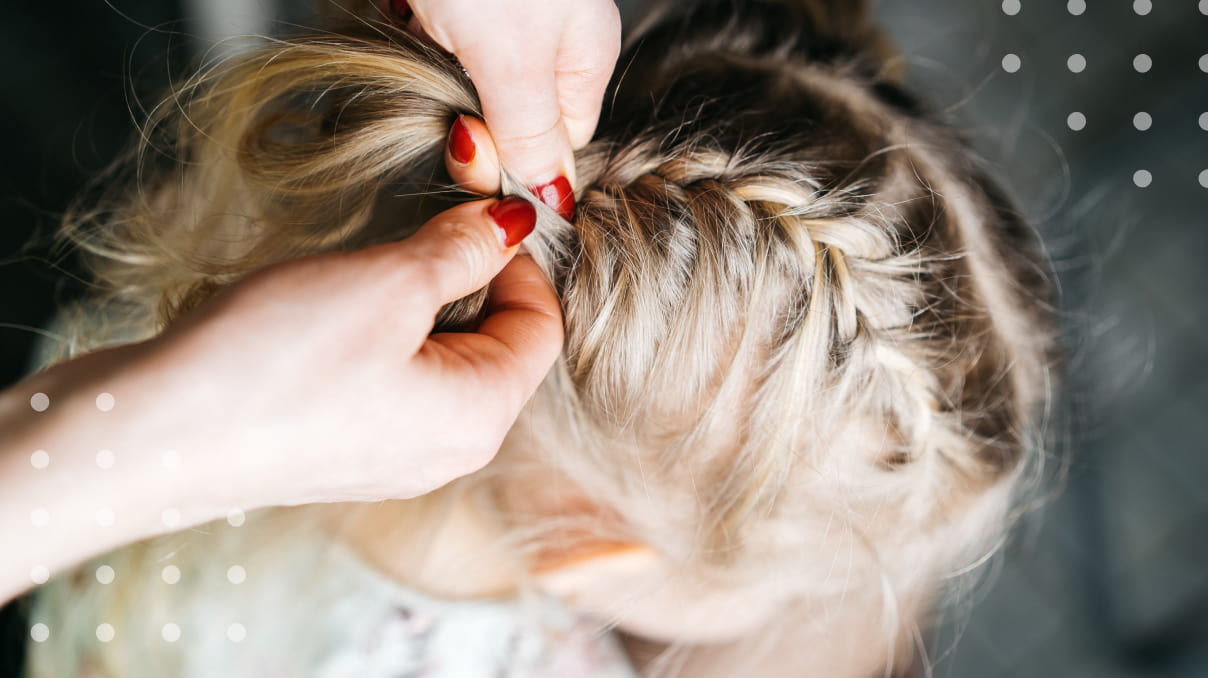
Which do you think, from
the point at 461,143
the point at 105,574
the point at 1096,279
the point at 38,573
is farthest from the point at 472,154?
the point at 1096,279

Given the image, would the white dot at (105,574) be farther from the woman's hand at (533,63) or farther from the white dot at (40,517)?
the woman's hand at (533,63)

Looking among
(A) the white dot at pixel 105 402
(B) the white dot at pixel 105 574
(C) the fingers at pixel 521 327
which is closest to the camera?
(A) the white dot at pixel 105 402

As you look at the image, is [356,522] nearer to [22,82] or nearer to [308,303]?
[308,303]

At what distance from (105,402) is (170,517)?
84 millimetres

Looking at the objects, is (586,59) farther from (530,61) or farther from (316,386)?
(316,386)

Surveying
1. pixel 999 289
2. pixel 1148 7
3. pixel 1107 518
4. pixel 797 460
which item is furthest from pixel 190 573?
pixel 1148 7

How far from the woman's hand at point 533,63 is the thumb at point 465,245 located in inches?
1.5

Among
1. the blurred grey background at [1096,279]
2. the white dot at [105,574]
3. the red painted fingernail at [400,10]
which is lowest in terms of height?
the white dot at [105,574]

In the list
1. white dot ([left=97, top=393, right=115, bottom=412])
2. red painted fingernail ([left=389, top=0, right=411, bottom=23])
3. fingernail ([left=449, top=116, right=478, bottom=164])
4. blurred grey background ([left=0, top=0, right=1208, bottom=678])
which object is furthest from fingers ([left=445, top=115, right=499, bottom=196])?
blurred grey background ([left=0, top=0, right=1208, bottom=678])

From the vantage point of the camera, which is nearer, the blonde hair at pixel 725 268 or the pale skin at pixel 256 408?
the pale skin at pixel 256 408

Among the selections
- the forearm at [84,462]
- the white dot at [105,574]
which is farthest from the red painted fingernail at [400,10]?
the white dot at [105,574]

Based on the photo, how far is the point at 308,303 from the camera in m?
0.41

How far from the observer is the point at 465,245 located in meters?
0.47

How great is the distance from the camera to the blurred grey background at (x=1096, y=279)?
114 cm
